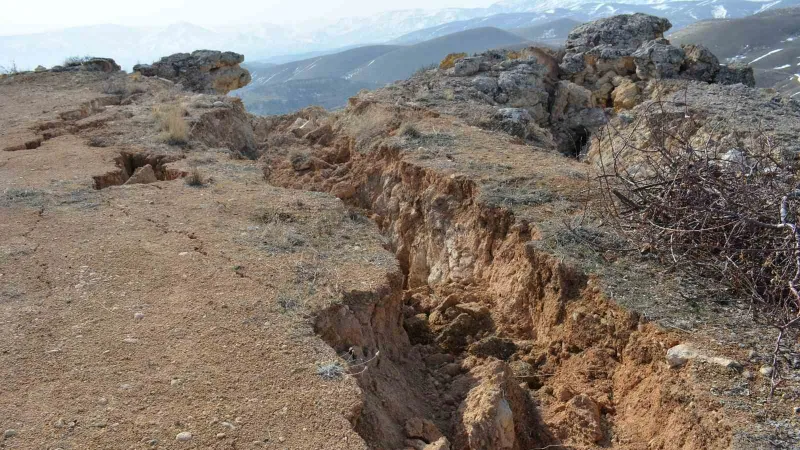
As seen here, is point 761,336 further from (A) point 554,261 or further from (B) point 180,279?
(B) point 180,279

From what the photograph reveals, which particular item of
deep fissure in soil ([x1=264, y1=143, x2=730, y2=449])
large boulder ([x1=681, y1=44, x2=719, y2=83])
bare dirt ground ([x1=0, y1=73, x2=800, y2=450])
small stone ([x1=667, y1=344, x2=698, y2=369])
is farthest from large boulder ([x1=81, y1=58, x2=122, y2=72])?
small stone ([x1=667, y1=344, x2=698, y2=369])

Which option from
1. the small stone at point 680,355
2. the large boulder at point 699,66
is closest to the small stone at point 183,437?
the small stone at point 680,355

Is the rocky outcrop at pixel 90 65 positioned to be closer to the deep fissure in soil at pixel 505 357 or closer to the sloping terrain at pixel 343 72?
the deep fissure in soil at pixel 505 357

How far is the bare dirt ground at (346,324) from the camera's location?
115 inches

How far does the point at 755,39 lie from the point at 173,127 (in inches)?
1842

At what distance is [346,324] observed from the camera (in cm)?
375

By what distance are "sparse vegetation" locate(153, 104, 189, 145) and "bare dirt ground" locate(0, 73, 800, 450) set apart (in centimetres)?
92

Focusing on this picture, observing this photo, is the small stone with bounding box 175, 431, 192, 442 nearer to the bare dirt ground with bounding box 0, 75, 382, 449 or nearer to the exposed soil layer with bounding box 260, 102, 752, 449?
the bare dirt ground with bounding box 0, 75, 382, 449

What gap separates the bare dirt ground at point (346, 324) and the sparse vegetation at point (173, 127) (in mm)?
924

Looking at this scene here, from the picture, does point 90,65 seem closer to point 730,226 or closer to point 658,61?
point 658,61

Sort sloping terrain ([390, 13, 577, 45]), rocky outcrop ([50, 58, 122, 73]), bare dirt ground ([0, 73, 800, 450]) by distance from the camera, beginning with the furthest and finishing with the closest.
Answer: sloping terrain ([390, 13, 577, 45]) < rocky outcrop ([50, 58, 122, 73]) < bare dirt ground ([0, 73, 800, 450])

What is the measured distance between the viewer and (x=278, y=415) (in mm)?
2859

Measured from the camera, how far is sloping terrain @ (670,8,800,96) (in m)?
37.0

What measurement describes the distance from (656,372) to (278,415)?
83.8 inches
